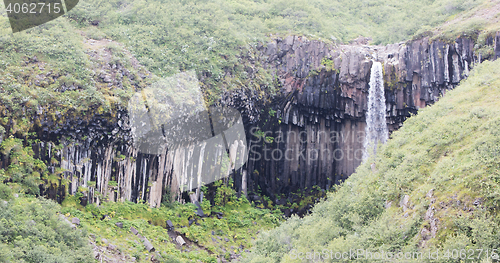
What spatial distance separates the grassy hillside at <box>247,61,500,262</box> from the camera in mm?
11469

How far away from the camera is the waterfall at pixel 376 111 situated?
3123 cm

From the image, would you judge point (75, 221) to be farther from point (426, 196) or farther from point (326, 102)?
point (326, 102)

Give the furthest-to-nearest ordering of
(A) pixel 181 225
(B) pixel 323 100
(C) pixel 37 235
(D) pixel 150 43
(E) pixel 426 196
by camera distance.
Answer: (B) pixel 323 100
(D) pixel 150 43
(A) pixel 181 225
(C) pixel 37 235
(E) pixel 426 196

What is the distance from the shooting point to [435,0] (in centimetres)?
4056

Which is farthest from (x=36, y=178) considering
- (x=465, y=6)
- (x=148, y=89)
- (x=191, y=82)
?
(x=465, y=6)

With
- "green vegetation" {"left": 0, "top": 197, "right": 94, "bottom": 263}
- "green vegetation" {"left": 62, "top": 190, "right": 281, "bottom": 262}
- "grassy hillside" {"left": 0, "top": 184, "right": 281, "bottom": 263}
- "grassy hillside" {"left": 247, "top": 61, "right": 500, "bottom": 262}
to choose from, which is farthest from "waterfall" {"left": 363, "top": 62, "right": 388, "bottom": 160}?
"green vegetation" {"left": 0, "top": 197, "right": 94, "bottom": 263}

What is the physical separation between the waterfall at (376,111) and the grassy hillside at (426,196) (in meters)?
10.8

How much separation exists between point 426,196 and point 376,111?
1934cm

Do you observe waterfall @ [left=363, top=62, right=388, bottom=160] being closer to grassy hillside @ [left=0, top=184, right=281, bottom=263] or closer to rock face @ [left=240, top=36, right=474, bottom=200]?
rock face @ [left=240, top=36, right=474, bottom=200]

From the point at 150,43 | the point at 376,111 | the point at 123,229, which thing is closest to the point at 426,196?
the point at 123,229

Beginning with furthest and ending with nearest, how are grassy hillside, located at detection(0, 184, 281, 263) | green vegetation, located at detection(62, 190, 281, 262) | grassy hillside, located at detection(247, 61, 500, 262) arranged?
green vegetation, located at detection(62, 190, 281, 262), grassy hillside, located at detection(0, 184, 281, 263), grassy hillside, located at detection(247, 61, 500, 262)

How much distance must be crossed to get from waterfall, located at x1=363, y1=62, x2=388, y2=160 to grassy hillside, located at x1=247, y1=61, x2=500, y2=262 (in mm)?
10827

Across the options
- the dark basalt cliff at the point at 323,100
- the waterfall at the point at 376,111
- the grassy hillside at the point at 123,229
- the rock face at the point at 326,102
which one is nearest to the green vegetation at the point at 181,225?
the grassy hillside at the point at 123,229

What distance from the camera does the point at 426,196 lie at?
13.2 meters
